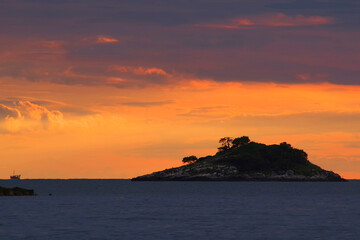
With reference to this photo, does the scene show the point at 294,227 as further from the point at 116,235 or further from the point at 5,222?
the point at 5,222

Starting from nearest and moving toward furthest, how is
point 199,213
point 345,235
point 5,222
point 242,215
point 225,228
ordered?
1. point 345,235
2. point 225,228
3. point 5,222
4. point 242,215
5. point 199,213

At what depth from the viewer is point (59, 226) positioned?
83.6 m

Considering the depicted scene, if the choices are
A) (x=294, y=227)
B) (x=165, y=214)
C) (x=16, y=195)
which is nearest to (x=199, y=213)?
(x=165, y=214)

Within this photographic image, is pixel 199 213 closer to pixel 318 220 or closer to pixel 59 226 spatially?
pixel 318 220

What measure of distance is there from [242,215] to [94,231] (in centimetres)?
3299

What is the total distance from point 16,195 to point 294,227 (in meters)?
116

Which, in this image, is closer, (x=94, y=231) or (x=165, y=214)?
(x=94, y=231)

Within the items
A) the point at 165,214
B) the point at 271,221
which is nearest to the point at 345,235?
the point at 271,221

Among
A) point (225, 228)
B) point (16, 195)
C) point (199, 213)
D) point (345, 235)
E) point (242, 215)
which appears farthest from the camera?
point (16, 195)

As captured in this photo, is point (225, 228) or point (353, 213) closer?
point (225, 228)

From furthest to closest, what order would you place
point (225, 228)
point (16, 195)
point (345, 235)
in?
point (16, 195), point (225, 228), point (345, 235)

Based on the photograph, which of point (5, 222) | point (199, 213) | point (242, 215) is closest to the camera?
point (5, 222)

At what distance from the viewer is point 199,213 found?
11000cm

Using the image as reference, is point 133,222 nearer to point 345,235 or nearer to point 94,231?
point 94,231
